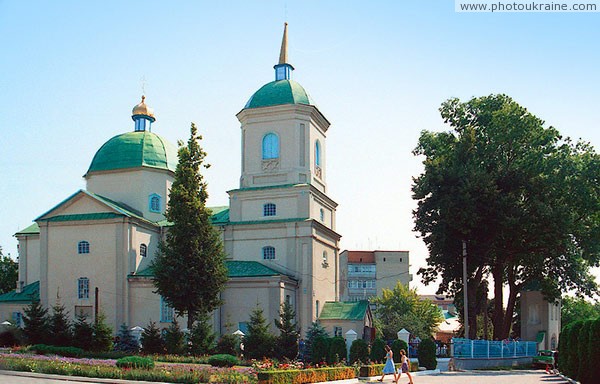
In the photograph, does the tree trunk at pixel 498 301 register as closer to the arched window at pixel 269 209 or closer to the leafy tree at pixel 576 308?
the arched window at pixel 269 209

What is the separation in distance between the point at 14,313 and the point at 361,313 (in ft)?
67.8

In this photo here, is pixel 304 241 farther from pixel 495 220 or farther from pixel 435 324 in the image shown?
pixel 435 324

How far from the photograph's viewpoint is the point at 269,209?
4222 centimetres

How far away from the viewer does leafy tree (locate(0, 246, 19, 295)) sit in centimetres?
5809

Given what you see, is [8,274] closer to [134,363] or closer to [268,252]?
[268,252]

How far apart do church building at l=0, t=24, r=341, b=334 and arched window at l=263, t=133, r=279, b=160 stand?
61 millimetres

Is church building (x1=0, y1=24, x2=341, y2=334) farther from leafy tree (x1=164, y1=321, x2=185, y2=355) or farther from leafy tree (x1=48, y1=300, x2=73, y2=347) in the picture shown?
leafy tree (x1=164, y1=321, x2=185, y2=355)

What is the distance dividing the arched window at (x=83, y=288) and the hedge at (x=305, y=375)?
19502mm

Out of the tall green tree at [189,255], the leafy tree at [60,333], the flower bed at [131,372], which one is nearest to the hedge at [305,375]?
the flower bed at [131,372]

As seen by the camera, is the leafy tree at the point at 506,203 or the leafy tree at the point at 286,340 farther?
the leafy tree at the point at 506,203

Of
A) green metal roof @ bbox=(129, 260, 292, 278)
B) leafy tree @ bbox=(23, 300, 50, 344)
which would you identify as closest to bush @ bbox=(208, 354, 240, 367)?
green metal roof @ bbox=(129, 260, 292, 278)

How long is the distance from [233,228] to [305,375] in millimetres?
19917

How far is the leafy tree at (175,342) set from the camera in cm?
3281

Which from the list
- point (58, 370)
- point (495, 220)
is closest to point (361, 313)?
point (495, 220)
